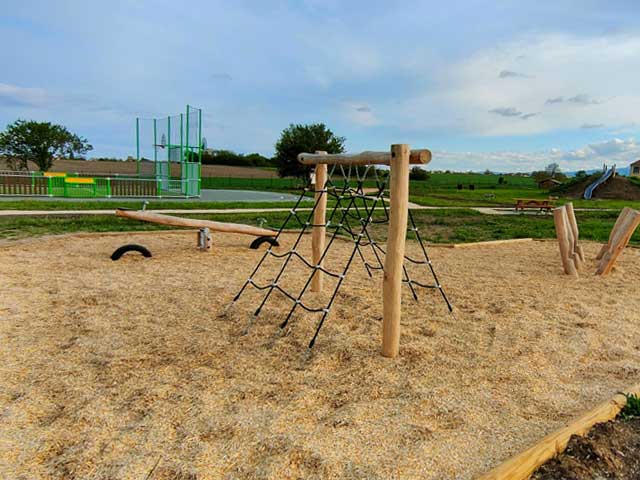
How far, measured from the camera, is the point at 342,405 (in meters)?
2.49

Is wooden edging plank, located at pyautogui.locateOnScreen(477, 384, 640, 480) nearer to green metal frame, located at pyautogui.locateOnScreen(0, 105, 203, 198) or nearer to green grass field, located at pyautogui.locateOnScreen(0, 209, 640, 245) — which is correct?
green grass field, located at pyautogui.locateOnScreen(0, 209, 640, 245)

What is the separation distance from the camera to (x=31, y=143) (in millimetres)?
30812

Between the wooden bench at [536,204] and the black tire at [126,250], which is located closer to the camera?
the black tire at [126,250]

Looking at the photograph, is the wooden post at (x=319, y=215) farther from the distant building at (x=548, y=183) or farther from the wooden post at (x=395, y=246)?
the distant building at (x=548, y=183)

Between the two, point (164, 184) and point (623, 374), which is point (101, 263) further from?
point (164, 184)

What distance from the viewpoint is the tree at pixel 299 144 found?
30.4 m

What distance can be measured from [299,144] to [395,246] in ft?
93.0

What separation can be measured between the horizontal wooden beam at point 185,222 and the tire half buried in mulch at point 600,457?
17.0ft

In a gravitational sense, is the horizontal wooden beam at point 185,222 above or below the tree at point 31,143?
→ below

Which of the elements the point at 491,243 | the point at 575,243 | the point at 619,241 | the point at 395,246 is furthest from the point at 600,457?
the point at 491,243

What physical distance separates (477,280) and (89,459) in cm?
447

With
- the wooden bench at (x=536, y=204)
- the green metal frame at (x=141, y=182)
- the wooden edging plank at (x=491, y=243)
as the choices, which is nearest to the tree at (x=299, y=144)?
the green metal frame at (x=141, y=182)

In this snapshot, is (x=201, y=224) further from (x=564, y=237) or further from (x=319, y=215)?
(x=564, y=237)

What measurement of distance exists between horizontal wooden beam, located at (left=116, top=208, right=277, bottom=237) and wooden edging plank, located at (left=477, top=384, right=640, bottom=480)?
508cm
